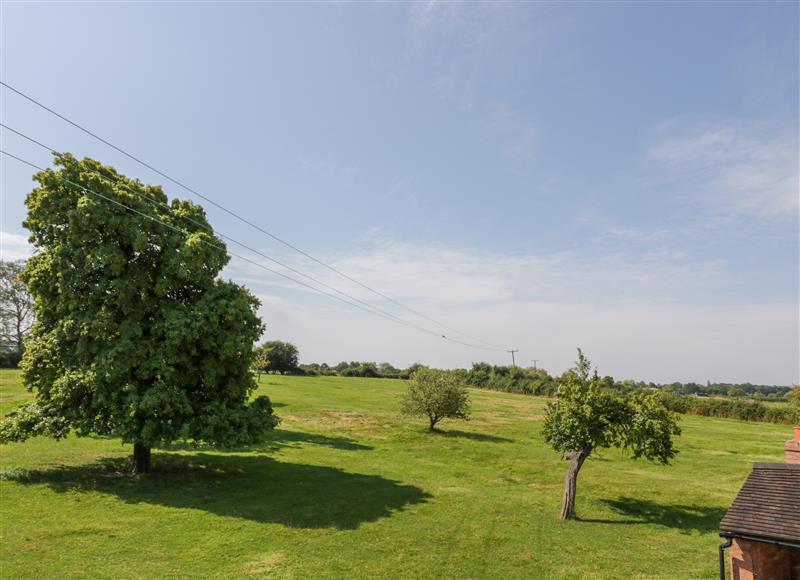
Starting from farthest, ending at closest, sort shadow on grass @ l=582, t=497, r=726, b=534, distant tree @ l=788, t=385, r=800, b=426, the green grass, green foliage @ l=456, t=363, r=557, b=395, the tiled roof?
green foliage @ l=456, t=363, r=557, b=395 → distant tree @ l=788, t=385, r=800, b=426 → shadow on grass @ l=582, t=497, r=726, b=534 → the green grass → the tiled roof

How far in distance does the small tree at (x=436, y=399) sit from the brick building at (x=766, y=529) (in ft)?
121

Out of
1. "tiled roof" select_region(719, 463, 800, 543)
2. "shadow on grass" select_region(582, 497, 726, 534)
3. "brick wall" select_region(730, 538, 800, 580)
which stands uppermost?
"tiled roof" select_region(719, 463, 800, 543)

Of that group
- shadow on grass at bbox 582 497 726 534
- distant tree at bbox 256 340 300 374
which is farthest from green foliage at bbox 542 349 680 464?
distant tree at bbox 256 340 300 374

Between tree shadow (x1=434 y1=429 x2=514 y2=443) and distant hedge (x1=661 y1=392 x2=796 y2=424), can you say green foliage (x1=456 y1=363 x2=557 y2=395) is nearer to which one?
distant hedge (x1=661 y1=392 x2=796 y2=424)

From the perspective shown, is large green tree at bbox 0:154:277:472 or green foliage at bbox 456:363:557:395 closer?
large green tree at bbox 0:154:277:472

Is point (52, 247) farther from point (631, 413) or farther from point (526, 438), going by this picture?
point (526, 438)

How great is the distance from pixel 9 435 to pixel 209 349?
11.8 m

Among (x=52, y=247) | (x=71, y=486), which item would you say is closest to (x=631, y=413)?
(x=71, y=486)

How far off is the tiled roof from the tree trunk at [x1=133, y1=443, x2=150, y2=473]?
29861 millimetres

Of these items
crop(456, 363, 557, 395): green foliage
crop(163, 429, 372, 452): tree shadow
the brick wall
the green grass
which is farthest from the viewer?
crop(456, 363, 557, 395): green foliage

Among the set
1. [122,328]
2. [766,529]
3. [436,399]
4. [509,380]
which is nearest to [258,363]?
[436,399]

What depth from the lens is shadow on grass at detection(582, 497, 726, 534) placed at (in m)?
24.2

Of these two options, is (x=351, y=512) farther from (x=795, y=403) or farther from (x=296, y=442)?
(x=795, y=403)

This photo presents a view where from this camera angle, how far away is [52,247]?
1006 inches
